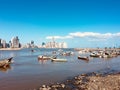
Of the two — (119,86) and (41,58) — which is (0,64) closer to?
(41,58)

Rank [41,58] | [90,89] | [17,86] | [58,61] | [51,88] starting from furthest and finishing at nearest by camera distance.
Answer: [41,58], [58,61], [17,86], [51,88], [90,89]

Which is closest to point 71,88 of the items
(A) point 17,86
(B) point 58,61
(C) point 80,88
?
(C) point 80,88

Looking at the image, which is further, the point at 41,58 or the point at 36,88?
the point at 41,58

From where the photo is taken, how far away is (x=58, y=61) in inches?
2948

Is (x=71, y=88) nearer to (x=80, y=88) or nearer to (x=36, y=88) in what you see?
(x=80, y=88)

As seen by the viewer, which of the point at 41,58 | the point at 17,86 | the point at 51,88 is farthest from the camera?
the point at 41,58

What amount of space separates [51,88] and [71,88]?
2.91m

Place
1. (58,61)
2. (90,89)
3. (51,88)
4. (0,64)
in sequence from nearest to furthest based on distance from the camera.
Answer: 1. (90,89)
2. (51,88)
3. (0,64)
4. (58,61)

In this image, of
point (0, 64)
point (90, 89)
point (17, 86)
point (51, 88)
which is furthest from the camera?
point (0, 64)

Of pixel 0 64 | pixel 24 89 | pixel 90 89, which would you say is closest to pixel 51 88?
pixel 24 89

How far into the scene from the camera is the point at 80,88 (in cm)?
2723

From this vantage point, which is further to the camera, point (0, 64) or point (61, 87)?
point (0, 64)

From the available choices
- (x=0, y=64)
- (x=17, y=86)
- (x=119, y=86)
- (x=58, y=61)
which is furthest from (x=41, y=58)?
(x=119, y=86)

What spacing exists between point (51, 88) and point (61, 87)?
63.6 inches
